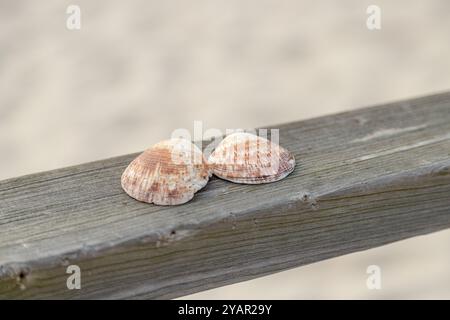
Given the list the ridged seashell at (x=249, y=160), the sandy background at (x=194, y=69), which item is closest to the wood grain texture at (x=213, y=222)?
the ridged seashell at (x=249, y=160)

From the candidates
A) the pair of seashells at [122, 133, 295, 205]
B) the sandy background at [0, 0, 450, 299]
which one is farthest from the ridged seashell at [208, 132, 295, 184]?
the sandy background at [0, 0, 450, 299]

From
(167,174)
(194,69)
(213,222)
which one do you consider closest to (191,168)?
(167,174)

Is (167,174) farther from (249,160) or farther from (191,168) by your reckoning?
(249,160)

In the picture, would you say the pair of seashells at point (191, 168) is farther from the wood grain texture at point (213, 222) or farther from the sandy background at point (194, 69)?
the sandy background at point (194, 69)

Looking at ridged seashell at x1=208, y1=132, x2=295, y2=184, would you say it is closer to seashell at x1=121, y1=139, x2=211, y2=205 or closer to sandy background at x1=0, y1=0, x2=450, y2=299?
seashell at x1=121, y1=139, x2=211, y2=205
